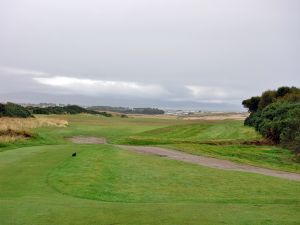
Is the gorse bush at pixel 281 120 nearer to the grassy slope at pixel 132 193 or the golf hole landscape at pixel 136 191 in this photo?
the golf hole landscape at pixel 136 191

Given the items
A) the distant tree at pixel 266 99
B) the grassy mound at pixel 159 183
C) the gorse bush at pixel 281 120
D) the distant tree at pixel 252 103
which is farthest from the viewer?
the distant tree at pixel 252 103

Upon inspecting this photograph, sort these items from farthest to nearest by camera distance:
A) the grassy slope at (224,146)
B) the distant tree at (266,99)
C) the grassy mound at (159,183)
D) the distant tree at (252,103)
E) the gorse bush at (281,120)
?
1. the distant tree at (252,103)
2. the distant tree at (266,99)
3. the gorse bush at (281,120)
4. the grassy slope at (224,146)
5. the grassy mound at (159,183)

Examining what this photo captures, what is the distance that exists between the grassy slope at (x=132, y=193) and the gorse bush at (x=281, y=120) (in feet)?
60.8

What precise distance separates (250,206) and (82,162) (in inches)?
503

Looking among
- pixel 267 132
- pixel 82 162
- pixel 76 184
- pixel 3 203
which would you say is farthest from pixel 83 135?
pixel 3 203

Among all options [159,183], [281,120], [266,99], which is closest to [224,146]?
[281,120]

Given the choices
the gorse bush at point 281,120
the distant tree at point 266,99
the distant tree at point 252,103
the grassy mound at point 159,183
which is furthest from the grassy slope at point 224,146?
the distant tree at point 252,103

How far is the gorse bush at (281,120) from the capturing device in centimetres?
4231

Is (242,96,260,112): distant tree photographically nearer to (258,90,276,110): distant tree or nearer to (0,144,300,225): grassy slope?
(258,90,276,110): distant tree

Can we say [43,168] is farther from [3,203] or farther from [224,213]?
[224,213]

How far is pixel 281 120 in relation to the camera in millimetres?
48969

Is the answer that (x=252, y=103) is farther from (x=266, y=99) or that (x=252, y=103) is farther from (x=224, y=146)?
(x=224, y=146)

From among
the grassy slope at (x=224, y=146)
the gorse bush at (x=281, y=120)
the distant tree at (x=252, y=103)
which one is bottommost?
the grassy slope at (x=224, y=146)

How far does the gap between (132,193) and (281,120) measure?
117ft
